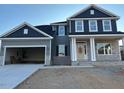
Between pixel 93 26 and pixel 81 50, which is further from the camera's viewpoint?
pixel 81 50

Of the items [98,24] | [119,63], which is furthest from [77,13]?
[119,63]

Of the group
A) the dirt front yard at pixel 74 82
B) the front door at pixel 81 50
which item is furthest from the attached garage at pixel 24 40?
the dirt front yard at pixel 74 82

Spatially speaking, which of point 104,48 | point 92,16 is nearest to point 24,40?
point 92,16

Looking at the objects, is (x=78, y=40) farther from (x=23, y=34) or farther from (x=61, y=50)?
(x=23, y=34)

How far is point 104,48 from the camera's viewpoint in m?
17.0

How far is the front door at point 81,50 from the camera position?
55.9 feet

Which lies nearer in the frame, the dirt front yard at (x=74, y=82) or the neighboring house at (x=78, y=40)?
the dirt front yard at (x=74, y=82)

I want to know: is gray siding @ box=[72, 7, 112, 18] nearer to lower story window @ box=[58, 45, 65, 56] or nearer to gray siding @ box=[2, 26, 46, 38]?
lower story window @ box=[58, 45, 65, 56]

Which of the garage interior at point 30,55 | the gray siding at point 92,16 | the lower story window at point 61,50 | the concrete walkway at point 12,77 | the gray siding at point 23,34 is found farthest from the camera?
the garage interior at point 30,55

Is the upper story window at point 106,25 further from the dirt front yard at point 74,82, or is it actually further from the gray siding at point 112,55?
the dirt front yard at point 74,82

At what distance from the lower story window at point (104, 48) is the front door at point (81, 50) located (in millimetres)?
1790

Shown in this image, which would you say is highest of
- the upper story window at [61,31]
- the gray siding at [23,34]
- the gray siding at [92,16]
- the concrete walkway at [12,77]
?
the gray siding at [92,16]

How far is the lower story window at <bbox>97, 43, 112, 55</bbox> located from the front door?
1790 mm

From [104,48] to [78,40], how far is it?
11.7 feet
